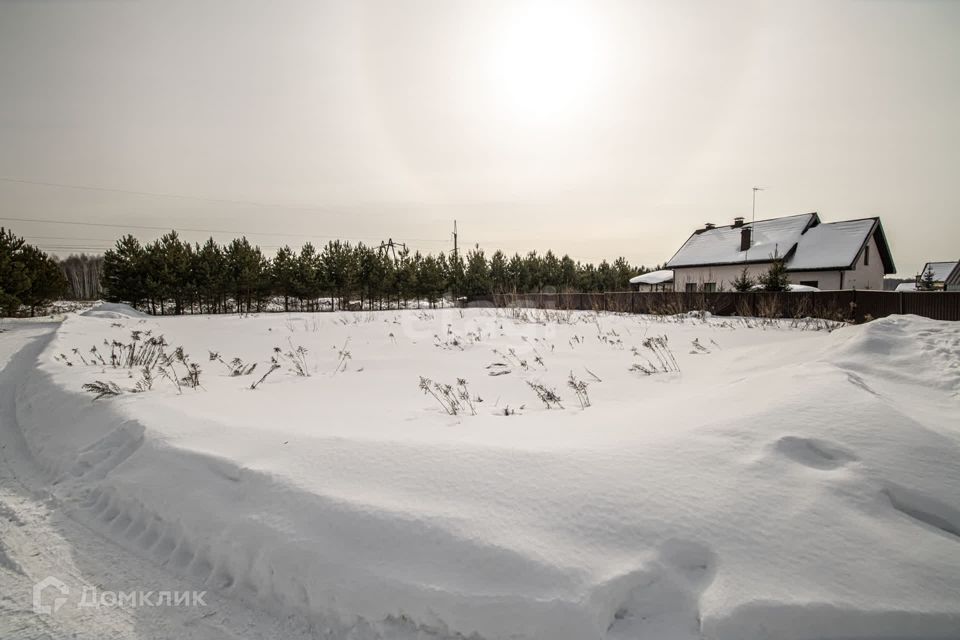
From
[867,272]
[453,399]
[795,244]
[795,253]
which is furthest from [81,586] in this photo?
[867,272]

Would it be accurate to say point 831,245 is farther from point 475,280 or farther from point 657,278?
point 475,280

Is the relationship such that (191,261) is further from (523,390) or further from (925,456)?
(925,456)

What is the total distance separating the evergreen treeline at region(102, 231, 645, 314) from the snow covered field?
16.5 meters

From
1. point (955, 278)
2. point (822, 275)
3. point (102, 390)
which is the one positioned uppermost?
point (955, 278)

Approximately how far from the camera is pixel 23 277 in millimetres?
18625

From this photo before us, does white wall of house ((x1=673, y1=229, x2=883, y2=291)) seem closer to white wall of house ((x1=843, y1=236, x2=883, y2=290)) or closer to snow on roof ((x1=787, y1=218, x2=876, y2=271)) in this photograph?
white wall of house ((x1=843, y1=236, x2=883, y2=290))

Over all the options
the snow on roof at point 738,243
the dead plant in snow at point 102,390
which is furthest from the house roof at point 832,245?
the dead plant in snow at point 102,390

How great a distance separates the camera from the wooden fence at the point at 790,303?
1160 cm

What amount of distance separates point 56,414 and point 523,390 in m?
4.59

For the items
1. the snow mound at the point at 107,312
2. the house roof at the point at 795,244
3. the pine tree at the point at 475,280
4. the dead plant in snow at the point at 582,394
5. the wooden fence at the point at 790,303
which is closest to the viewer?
the dead plant in snow at the point at 582,394

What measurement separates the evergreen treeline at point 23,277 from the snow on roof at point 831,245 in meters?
39.3

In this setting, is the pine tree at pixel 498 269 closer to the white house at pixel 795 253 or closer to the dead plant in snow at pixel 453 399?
the white house at pixel 795 253

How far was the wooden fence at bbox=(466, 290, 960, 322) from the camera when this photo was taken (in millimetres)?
11602

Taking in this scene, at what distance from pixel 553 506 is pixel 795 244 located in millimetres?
30670
